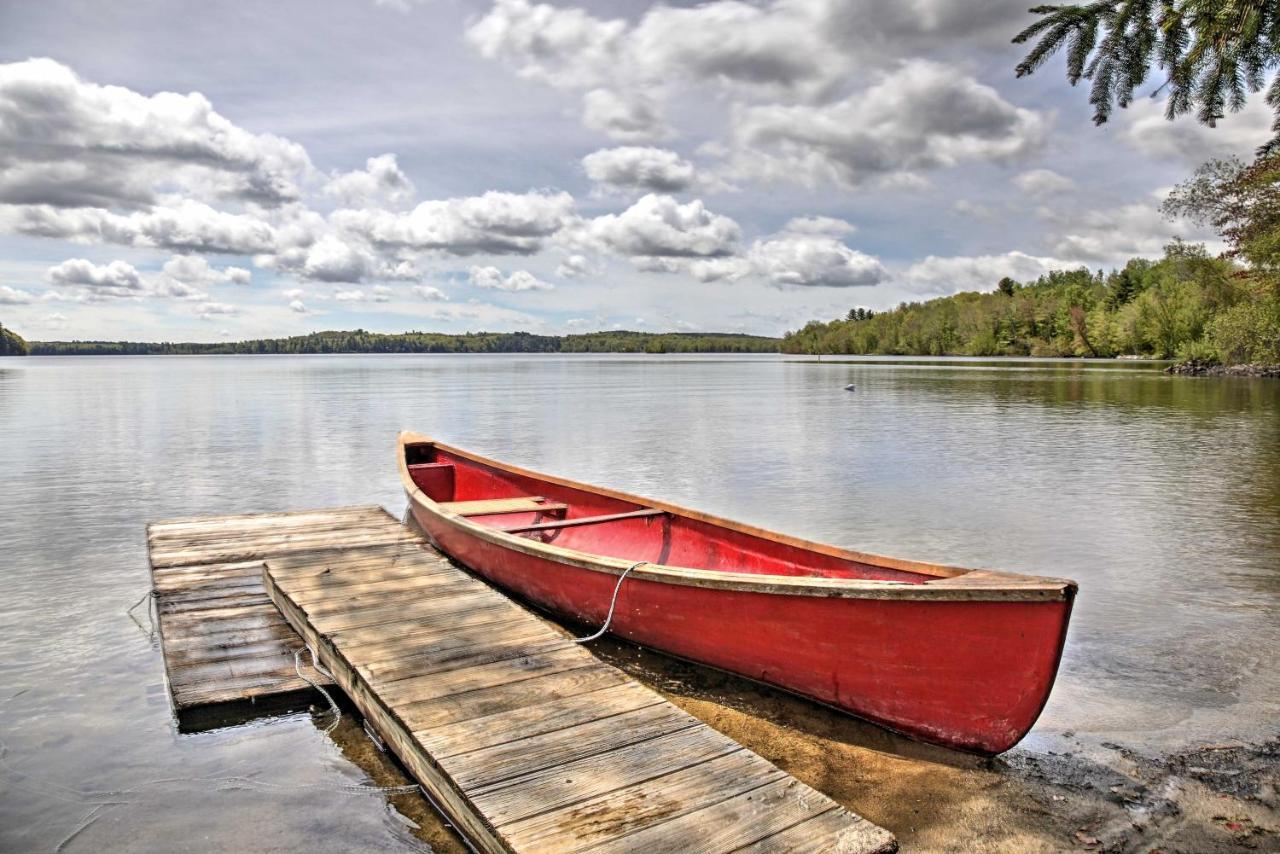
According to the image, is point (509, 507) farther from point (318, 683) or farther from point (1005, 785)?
point (1005, 785)

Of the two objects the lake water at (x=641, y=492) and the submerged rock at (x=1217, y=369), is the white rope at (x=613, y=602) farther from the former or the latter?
the submerged rock at (x=1217, y=369)

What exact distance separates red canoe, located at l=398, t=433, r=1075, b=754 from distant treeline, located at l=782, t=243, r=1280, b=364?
1815 inches

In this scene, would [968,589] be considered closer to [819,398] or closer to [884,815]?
[884,815]

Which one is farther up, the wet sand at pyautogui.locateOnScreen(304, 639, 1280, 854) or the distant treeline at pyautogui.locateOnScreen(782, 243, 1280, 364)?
the distant treeline at pyautogui.locateOnScreen(782, 243, 1280, 364)

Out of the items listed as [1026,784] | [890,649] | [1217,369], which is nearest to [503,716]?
[890,649]

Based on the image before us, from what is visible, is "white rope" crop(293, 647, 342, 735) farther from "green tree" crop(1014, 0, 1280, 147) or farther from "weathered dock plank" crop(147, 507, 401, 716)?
"green tree" crop(1014, 0, 1280, 147)

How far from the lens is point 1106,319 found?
110812 millimetres

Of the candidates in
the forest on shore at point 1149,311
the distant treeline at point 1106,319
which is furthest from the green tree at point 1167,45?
the distant treeline at point 1106,319

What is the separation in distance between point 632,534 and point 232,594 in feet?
12.7

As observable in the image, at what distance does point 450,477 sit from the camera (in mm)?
13242

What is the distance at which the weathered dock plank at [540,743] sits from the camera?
3.58 meters

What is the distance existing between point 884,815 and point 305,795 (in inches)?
129

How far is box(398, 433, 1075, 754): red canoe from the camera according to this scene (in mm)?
4617

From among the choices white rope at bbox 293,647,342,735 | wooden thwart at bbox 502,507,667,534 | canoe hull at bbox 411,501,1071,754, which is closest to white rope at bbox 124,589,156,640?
white rope at bbox 293,647,342,735
